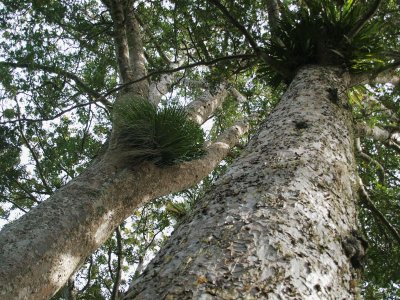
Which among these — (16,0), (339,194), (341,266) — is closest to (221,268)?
(341,266)

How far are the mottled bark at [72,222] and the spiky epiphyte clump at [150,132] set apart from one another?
0.11m

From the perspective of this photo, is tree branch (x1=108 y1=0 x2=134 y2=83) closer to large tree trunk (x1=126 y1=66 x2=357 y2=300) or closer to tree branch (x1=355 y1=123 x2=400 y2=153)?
tree branch (x1=355 y1=123 x2=400 y2=153)

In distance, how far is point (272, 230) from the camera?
1.10 metres

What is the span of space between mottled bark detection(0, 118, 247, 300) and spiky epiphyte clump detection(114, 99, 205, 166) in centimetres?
11

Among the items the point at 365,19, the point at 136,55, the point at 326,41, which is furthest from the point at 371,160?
the point at 136,55

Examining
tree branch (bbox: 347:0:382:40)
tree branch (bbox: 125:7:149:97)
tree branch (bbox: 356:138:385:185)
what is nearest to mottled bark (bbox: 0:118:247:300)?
tree branch (bbox: 125:7:149:97)

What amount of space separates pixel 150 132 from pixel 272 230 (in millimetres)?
2518

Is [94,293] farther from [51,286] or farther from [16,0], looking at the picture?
[51,286]

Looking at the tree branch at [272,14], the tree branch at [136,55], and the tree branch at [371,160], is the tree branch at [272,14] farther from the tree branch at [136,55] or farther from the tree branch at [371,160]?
the tree branch at [371,160]

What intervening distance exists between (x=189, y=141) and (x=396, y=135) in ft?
12.5

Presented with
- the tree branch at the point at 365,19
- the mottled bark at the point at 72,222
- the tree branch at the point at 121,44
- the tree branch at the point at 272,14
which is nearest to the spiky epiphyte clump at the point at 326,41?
the tree branch at the point at 365,19

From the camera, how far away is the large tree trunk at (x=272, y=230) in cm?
92

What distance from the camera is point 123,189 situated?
3.20 m

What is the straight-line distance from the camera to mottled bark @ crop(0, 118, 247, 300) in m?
2.32
